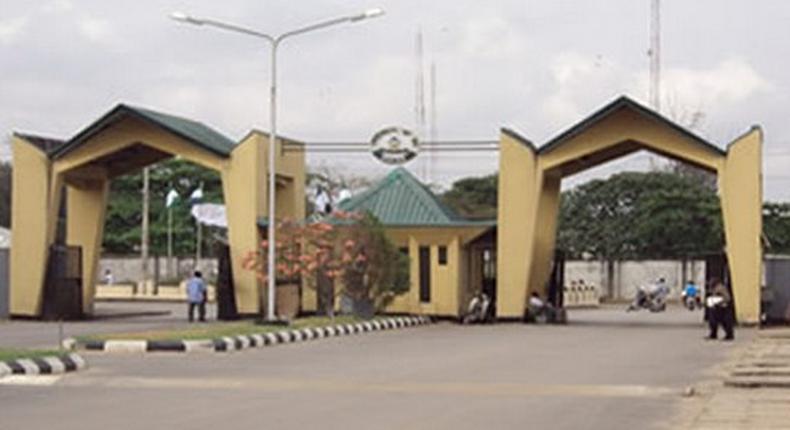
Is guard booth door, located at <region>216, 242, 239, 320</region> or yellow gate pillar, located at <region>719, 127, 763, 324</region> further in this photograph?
guard booth door, located at <region>216, 242, 239, 320</region>

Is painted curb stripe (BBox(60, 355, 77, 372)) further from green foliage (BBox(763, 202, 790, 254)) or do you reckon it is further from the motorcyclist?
green foliage (BBox(763, 202, 790, 254))

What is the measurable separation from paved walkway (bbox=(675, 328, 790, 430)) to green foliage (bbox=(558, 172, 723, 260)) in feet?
146

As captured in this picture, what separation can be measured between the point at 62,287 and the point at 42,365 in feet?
67.6

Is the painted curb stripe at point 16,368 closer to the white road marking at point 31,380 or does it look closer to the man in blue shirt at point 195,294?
the white road marking at point 31,380

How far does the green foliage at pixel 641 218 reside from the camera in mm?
Result: 68938

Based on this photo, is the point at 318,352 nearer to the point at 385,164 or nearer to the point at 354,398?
the point at 354,398

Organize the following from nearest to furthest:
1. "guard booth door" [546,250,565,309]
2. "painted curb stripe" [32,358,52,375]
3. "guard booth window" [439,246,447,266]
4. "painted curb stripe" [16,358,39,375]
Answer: "painted curb stripe" [16,358,39,375], "painted curb stripe" [32,358,52,375], "guard booth window" [439,246,447,266], "guard booth door" [546,250,565,309]

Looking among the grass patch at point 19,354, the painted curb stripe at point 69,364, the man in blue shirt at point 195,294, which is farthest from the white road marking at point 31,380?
the man in blue shirt at point 195,294

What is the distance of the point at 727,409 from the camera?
15.0 meters

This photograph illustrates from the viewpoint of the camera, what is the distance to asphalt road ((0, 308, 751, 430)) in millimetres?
14070

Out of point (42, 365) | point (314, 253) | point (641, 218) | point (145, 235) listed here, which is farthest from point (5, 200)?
point (42, 365)

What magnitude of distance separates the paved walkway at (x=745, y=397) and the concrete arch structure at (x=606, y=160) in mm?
13263

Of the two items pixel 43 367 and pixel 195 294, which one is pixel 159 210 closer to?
pixel 195 294

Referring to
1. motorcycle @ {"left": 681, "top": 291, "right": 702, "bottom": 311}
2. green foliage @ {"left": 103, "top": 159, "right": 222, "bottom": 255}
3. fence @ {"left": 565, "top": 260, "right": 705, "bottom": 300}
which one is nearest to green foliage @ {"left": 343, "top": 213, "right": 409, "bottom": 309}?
motorcycle @ {"left": 681, "top": 291, "right": 702, "bottom": 311}
